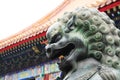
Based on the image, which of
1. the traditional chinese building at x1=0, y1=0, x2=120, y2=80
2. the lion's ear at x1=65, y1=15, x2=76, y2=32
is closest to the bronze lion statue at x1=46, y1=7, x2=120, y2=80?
the lion's ear at x1=65, y1=15, x2=76, y2=32

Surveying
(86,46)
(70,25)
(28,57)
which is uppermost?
(28,57)

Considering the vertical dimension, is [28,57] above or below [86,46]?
above

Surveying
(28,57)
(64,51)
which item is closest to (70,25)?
(64,51)

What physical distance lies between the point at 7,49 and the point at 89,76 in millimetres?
9142

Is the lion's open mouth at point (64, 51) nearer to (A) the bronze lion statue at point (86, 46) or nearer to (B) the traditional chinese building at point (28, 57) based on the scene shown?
(A) the bronze lion statue at point (86, 46)

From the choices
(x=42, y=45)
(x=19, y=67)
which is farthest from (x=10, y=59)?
(x=42, y=45)

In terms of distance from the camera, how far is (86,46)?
6.13 feet

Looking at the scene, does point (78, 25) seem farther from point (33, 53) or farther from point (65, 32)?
point (33, 53)

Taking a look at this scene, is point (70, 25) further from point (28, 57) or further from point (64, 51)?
point (28, 57)

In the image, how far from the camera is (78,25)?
1.91 metres

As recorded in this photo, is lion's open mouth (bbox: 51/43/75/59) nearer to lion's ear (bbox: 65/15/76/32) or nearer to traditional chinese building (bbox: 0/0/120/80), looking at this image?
lion's ear (bbox: 65/15/76/32)

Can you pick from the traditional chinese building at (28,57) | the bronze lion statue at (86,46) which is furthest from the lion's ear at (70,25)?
the traditional chinese building at (28,57)

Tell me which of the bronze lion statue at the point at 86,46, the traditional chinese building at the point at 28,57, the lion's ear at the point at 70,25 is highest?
the traditional chinese building at the point at 28,57

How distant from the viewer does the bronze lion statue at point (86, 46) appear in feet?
5.99
